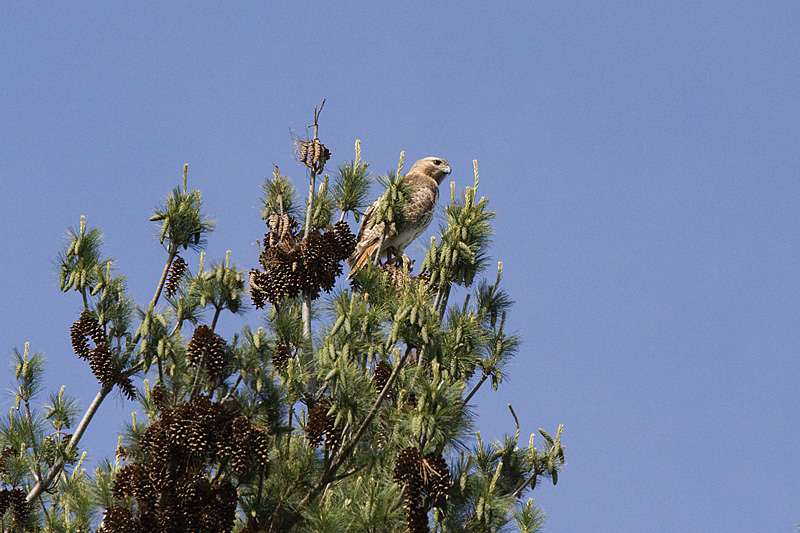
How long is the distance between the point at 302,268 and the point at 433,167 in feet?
16.0

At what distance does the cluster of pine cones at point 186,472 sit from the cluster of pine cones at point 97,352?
1.32m

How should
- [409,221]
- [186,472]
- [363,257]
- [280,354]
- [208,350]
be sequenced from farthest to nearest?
[363,257] < [280,354] < [409,221] < [208,350] < [186,472]

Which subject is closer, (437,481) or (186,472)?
(437,481)

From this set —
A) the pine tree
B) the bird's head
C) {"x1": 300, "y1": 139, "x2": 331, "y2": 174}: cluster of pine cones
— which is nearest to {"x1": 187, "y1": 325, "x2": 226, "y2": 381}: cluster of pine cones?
the pine tree

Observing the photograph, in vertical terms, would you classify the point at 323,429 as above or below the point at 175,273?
below

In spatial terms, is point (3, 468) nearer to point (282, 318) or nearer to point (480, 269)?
point (282, 318)

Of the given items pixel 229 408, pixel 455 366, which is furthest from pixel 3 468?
pixel 455 366

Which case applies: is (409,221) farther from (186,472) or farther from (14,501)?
(14,501)

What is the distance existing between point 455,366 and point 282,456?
1130 mm

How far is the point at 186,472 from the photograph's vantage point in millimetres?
5898

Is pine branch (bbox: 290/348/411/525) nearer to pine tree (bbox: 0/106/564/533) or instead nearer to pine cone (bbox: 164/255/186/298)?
pine tree (bbox: 0/106/564/533)

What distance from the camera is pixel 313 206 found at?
7648 millimetres

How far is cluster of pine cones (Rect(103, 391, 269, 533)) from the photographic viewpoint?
18.8 ft

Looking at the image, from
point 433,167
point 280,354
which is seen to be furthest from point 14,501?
point 433,167
